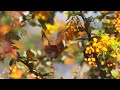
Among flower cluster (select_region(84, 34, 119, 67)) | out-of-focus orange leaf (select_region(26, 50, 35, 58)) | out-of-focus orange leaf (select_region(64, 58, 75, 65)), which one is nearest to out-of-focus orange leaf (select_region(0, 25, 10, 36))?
out-of-focus orange leaf (select_region(26, 50, 35, 58))

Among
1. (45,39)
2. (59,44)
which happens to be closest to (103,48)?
(59,44)

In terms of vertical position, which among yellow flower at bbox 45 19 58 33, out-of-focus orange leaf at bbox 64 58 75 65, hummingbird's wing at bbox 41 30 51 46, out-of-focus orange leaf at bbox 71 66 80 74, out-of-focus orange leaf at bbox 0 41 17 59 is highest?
yellow flower at bbox 45 19 58 33

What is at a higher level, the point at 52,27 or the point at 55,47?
the point at 52,27

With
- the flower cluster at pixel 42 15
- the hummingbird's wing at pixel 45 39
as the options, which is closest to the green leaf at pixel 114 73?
the hummingbird's wing at pixel 45 39

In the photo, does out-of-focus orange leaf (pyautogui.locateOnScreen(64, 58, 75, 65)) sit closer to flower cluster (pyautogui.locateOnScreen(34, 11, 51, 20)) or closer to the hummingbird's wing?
the hummingbird's wing

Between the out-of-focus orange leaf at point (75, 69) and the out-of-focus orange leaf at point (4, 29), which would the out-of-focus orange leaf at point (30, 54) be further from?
the out-of-focus orange leaf at point (75, 69)

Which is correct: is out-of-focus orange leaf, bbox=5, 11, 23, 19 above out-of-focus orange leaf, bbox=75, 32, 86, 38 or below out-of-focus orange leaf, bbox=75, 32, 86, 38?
above

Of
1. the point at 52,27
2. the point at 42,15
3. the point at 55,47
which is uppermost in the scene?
the point at 42,15

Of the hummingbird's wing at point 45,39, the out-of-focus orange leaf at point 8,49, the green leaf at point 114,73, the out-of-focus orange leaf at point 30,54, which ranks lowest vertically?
the green leaf at point 114,73

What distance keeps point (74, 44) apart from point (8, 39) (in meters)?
0.53

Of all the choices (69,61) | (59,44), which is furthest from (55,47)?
(69,61)

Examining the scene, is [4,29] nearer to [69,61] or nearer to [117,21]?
[69,61]

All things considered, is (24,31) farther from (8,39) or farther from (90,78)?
(90,78)
